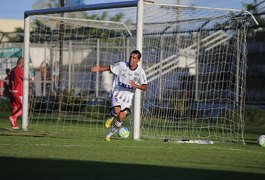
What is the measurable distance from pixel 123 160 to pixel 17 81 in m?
9.94

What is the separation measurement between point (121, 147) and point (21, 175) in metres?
4.78

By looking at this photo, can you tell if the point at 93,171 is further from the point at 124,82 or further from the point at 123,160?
the point at 124,82

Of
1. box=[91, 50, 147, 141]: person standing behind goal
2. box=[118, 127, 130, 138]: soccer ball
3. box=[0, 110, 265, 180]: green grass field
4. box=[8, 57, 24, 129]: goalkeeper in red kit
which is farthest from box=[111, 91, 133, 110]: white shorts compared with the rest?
box=[8, 57, 24, 129]: goalkeeper in red kit

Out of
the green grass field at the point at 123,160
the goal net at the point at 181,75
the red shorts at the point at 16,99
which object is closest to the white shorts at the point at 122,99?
the green grass field at the point at 123,160

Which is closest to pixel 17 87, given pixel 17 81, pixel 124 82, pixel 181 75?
pixel 17 81

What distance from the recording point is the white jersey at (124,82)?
1570 cm

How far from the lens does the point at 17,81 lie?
20.2 meters

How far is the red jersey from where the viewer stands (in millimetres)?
20125

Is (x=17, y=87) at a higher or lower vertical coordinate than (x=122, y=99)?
higher

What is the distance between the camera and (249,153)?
43.3ft

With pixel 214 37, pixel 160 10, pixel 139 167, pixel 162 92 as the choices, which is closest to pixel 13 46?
pixel 214 37

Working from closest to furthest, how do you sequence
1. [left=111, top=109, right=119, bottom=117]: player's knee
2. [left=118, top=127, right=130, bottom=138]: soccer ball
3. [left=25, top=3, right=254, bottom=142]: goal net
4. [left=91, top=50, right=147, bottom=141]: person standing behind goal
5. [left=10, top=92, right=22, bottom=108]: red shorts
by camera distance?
1. [left=91, top=50, right=147, bottom=141]: person standing behind goal
2. [left=111, top=109, right=119, bottom=117]: player's knee
3. [left=118, top=127, right=130, bottom=138]: soccer ball
4. [left=25, top=3, right=254, bottom=142]: goal net
5. [left=10, top=92, right=22, bottom=108]: red shorts

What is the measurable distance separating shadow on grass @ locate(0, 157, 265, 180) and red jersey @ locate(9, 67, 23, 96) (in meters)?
9.94

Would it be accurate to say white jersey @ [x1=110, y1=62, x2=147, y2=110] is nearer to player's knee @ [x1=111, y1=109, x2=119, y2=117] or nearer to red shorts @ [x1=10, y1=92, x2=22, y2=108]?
player's knee @ [x1=111, y1=109, x2=119, y2=117]
